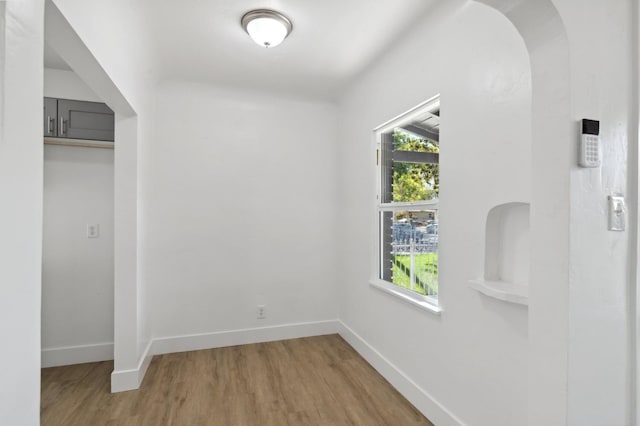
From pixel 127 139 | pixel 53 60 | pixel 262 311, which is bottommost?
pixel 262 311

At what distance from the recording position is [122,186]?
2.54 meters

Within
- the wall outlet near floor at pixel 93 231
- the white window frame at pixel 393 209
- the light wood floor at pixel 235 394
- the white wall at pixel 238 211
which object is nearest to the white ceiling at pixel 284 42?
the white wall at pixel 238 211

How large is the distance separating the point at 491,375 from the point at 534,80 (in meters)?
1.43

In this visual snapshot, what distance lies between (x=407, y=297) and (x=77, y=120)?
309cm

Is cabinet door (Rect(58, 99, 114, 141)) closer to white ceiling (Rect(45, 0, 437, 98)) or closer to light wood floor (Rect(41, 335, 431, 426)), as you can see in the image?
white ceiling (Rect(45, 0, 437, 98))

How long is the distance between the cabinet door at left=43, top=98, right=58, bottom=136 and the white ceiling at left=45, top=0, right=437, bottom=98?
34.2 inches

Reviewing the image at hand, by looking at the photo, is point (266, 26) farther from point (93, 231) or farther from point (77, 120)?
point (93, 231)

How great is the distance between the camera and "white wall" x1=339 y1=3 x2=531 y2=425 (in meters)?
1.61

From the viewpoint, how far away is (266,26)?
2211 mm

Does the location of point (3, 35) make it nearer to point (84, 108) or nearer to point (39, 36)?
point (39, 36)

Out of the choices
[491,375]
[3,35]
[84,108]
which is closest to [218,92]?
[84,108]

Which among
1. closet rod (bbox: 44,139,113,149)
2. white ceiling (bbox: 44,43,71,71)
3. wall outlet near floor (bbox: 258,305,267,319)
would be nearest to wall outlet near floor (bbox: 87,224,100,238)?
closet rod (bbox: 44,139,113,149)

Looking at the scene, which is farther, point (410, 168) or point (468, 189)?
point (410, 168)

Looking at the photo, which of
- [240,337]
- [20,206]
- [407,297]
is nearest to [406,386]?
[407,297]
